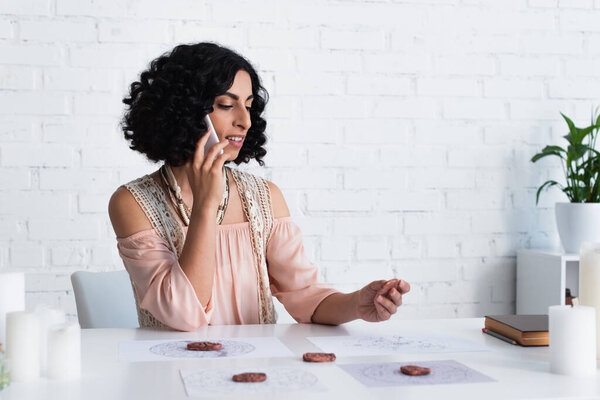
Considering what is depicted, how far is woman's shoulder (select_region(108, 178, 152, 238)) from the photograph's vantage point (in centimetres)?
165

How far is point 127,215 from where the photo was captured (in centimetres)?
166

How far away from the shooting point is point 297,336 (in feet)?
4.65

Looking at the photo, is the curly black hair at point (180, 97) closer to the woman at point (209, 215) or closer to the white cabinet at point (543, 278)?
the woman at point (209, 215)

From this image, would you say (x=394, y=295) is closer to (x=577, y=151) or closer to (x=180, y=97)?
(x=180, y=97)

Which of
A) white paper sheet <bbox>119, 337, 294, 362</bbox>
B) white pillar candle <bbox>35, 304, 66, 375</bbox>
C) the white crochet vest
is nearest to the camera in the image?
white pillar candle <bbox>35, 304, 66, 375</bbox>

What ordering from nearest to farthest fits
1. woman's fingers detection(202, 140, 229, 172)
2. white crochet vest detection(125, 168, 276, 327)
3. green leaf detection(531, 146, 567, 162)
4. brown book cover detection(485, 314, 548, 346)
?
1. brown book cover detection(485, 314, 548, 346)
2. woman's fingers detection(202, 140, 229, 172)
3. white crochet vest detection(125, 168, 276, 327)
4. green leaf detection(531, 146, 567, 162)

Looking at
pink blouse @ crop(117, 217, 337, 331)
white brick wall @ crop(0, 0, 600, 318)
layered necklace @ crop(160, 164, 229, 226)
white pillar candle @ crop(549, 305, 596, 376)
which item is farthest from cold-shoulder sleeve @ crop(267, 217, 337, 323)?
white brick wall @ crop(0, 0, 600, 318)

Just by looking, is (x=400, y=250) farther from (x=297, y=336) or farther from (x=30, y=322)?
(x=30, y=322)

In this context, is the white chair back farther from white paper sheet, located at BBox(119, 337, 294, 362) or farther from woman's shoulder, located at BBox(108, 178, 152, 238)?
white paper sheet, located at BBox(119, 337, 294, 362)

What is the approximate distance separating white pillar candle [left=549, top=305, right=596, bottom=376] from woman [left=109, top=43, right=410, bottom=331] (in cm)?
46

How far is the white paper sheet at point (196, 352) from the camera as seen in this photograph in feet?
3.98

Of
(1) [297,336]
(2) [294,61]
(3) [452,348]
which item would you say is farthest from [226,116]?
(2) [294,61]

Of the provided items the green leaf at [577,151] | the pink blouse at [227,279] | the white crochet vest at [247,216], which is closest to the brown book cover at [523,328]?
the pink blouse at [227,279]

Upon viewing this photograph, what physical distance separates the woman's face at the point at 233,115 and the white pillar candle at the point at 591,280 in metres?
0.85
